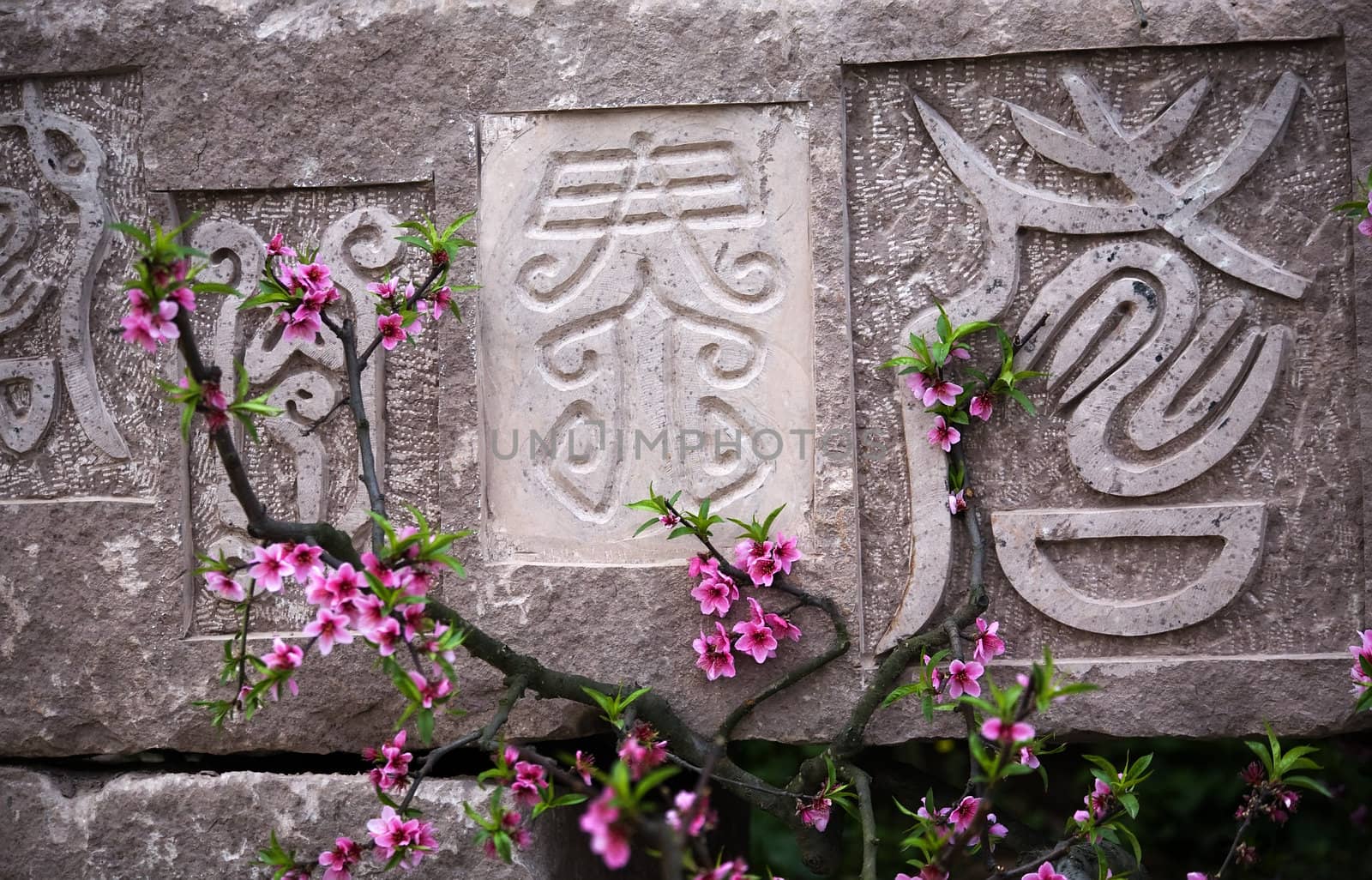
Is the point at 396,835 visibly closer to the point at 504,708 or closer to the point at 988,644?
the point at 504,708

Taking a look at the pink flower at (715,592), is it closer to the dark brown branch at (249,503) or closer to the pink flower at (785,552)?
the pink flower at (785,552)

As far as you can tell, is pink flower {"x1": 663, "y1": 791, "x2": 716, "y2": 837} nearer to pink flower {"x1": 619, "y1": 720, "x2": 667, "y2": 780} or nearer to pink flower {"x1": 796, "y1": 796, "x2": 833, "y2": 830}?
pink flower {"x1": 619, "y1": 720, "x2": 667, "y2": 780}

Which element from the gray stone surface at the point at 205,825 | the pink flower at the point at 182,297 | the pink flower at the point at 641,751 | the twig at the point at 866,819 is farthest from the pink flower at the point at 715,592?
the pink flower at the point at 182,297

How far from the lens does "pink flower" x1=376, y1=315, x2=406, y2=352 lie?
5.39 feet

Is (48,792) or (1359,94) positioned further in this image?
(48,792)

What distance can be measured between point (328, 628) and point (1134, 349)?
4.17 feet

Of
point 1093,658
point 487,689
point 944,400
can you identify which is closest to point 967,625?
point 1093,658

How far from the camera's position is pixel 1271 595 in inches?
67.7

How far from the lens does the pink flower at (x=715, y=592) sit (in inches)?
67.1

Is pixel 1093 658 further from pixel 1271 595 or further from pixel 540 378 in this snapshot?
pixel 540 378

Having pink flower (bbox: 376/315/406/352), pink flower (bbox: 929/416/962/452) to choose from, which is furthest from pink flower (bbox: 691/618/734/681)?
pink flower (bbox: 376/315/406/352)

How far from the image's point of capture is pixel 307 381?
1.81 metres

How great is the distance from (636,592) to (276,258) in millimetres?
808

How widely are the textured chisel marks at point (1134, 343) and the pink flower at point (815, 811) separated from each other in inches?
10.1
